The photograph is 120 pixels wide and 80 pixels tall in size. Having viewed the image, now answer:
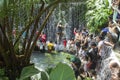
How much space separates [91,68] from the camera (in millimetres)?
6145

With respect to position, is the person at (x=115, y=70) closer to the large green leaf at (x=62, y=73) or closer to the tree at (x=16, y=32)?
the tree at (x=16, y=32)

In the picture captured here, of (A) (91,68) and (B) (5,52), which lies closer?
(B) (5,52)

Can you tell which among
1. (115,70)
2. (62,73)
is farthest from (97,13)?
(62,73)

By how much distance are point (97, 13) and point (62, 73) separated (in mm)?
6564

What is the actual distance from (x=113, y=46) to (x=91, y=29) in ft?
12.9

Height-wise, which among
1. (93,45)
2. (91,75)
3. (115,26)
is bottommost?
(91,75)

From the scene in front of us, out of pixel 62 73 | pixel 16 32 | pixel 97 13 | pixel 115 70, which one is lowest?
pixel 115 70

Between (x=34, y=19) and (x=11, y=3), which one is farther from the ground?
(x=11, y=3)

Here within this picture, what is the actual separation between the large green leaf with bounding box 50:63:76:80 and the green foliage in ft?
19.1

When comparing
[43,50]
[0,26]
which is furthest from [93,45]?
[43,50]

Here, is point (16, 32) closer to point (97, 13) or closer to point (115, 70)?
point (115, 70)

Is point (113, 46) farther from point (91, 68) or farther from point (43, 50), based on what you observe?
point (43, 50)

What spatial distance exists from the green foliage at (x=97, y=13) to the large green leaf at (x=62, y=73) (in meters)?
5.82

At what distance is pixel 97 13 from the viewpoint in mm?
8586
